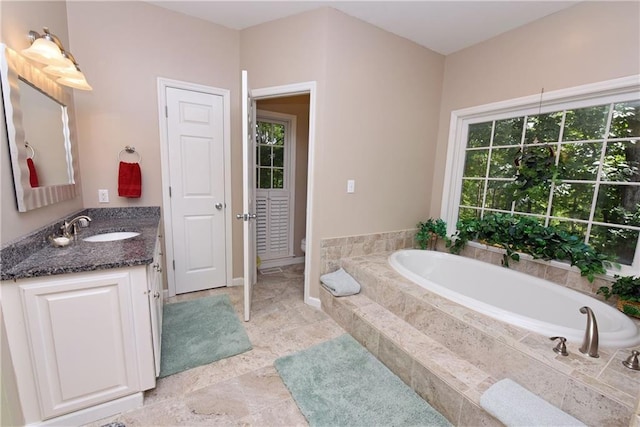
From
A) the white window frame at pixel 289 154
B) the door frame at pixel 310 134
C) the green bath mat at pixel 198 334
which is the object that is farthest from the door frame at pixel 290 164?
the green bath mat at pixel 198 334

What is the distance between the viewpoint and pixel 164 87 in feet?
7.67

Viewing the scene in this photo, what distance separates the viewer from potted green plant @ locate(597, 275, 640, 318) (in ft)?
5.29

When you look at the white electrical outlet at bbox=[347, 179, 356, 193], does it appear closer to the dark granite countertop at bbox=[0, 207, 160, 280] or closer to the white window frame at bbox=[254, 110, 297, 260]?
the white window frame at bbox=[254, 110, 297, 260]

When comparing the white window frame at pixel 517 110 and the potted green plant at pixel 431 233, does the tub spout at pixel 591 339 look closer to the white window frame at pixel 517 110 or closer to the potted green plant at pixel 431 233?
the white window frame at pixel 517 110

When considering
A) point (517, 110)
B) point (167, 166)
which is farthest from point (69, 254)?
point (517, 110)

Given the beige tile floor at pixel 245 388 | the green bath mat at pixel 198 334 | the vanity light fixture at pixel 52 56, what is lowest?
the beige tile floor at pixel 245 388

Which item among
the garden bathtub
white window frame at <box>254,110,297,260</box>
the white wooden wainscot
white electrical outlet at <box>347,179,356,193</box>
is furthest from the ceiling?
the white wooden wainscot

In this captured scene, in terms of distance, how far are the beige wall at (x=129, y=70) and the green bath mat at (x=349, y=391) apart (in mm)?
1956

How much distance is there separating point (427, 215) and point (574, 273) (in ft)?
4.46

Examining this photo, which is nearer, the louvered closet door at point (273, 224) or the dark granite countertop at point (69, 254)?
the dark granite countertop at point (69, 254)

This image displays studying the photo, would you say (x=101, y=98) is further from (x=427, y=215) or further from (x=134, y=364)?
(x=427, y=215)

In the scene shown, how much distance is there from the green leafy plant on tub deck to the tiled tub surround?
830mm

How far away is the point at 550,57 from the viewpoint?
208 cm

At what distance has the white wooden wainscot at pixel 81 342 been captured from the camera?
114 centimetres
